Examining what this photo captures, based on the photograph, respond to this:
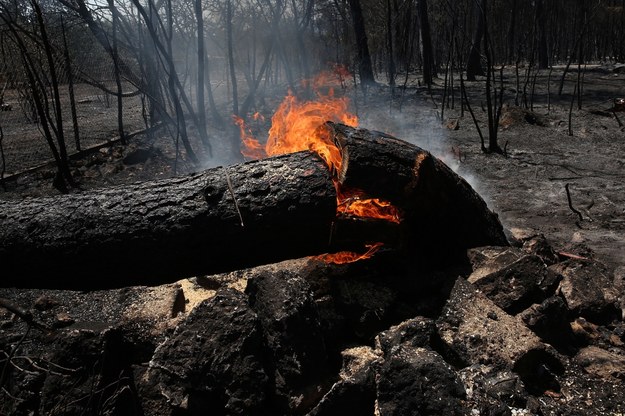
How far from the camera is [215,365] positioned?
2180 millimetres

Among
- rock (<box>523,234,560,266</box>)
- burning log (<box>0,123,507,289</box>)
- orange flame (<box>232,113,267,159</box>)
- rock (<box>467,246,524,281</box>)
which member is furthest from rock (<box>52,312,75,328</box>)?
orange flame (<box>232,113,267,159</box>)

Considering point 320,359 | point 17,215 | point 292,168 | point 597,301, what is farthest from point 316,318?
point 17,215

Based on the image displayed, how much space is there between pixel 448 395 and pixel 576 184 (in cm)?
430

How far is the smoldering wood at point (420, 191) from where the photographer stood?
2939 millimetres

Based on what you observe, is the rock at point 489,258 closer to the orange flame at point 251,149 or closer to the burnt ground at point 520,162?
the burnt ground at point 520,162

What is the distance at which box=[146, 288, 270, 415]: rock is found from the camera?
213 centimetres

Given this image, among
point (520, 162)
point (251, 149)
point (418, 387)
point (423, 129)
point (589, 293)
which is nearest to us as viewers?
point (418, 387)

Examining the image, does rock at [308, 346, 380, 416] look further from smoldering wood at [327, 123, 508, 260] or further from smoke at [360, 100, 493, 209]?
smoke at [360, 100, 493, 209]

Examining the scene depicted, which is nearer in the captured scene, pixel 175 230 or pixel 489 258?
pixel 175 230

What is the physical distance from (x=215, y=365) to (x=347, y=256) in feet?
4.45

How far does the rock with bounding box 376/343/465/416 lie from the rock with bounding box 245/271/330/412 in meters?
0.35

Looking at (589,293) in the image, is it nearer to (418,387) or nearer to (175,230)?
(418,387)

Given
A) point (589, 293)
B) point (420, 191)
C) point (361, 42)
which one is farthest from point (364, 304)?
point (361, 42)

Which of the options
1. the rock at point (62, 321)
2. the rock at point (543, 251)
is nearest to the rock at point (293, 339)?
the rock at point (62, 321)
